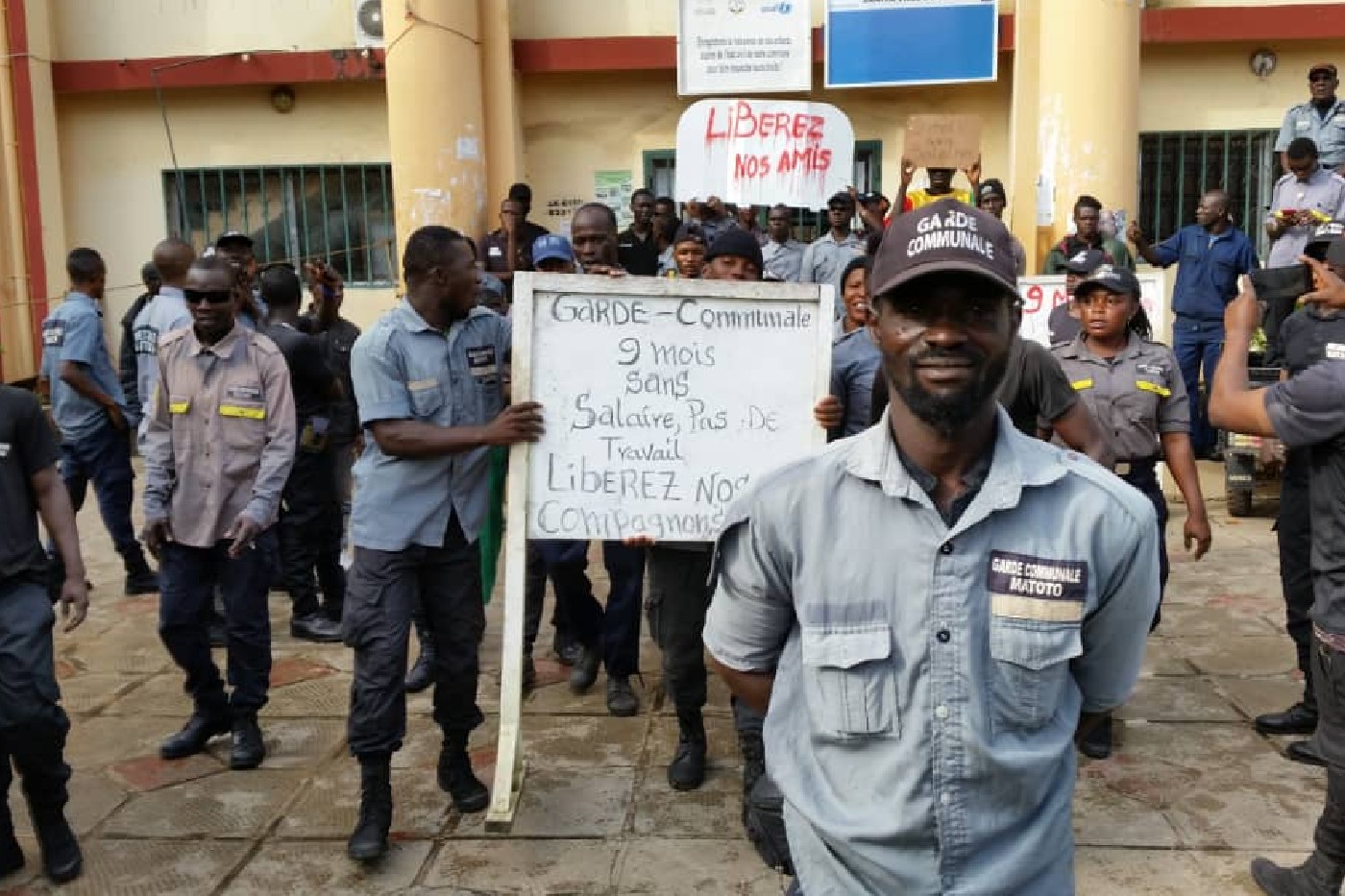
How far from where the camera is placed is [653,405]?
4.26 metres

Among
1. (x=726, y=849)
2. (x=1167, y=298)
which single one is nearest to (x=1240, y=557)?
(x=1167, y=298)

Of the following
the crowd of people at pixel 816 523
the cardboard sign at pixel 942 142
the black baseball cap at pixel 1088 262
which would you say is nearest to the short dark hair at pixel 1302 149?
the crowd of people at pixel 816 523

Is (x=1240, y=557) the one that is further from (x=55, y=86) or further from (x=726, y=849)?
(x=55, y=86)

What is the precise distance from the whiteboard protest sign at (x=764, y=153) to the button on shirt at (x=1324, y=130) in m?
3.82

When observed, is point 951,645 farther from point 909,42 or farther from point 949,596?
point 909,42

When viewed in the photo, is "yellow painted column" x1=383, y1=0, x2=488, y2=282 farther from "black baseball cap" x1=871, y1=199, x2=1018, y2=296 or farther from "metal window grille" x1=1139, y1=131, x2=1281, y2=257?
"black baseball cap" x1=871, y1=199, x2=1018, y2=296

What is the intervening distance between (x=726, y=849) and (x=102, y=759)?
265cm

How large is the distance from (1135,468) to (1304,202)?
20.8 feet

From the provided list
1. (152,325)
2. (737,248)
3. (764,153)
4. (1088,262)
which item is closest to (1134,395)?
(1088,262)

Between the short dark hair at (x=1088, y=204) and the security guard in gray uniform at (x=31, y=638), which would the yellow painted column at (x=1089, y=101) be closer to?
the short dark hair at (x=1088, y=204)

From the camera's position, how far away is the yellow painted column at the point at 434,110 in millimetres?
11211

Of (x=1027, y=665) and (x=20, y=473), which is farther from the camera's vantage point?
(x=20, y=473)

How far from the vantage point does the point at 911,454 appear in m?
1.97

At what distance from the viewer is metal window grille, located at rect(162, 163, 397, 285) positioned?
42.2ft
